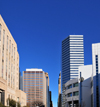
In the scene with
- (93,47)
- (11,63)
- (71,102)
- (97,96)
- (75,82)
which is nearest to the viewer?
(11,63)

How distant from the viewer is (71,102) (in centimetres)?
10469

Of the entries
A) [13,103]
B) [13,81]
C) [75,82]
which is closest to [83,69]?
[75,82]

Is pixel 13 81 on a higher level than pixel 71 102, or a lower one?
higher

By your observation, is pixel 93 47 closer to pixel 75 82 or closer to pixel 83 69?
pixel 83 69

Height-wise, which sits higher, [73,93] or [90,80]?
[90,80]

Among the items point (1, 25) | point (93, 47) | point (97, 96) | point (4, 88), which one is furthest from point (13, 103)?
point (93, 47)

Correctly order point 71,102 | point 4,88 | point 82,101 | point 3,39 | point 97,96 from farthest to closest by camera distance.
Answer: point 71,102, point 82,101, point 97,96, point 3,39, point 4,88

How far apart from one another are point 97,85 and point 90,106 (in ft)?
50.4

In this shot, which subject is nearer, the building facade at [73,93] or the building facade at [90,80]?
the building facade at [90,80]

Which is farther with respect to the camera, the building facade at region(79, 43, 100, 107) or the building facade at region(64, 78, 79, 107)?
the building facade at region(64, 78, 79, 107)

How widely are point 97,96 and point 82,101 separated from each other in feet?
42.7

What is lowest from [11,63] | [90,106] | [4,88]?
[90,106]

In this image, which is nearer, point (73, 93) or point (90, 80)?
point (90, 80)

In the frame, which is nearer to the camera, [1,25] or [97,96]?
[1,25]
